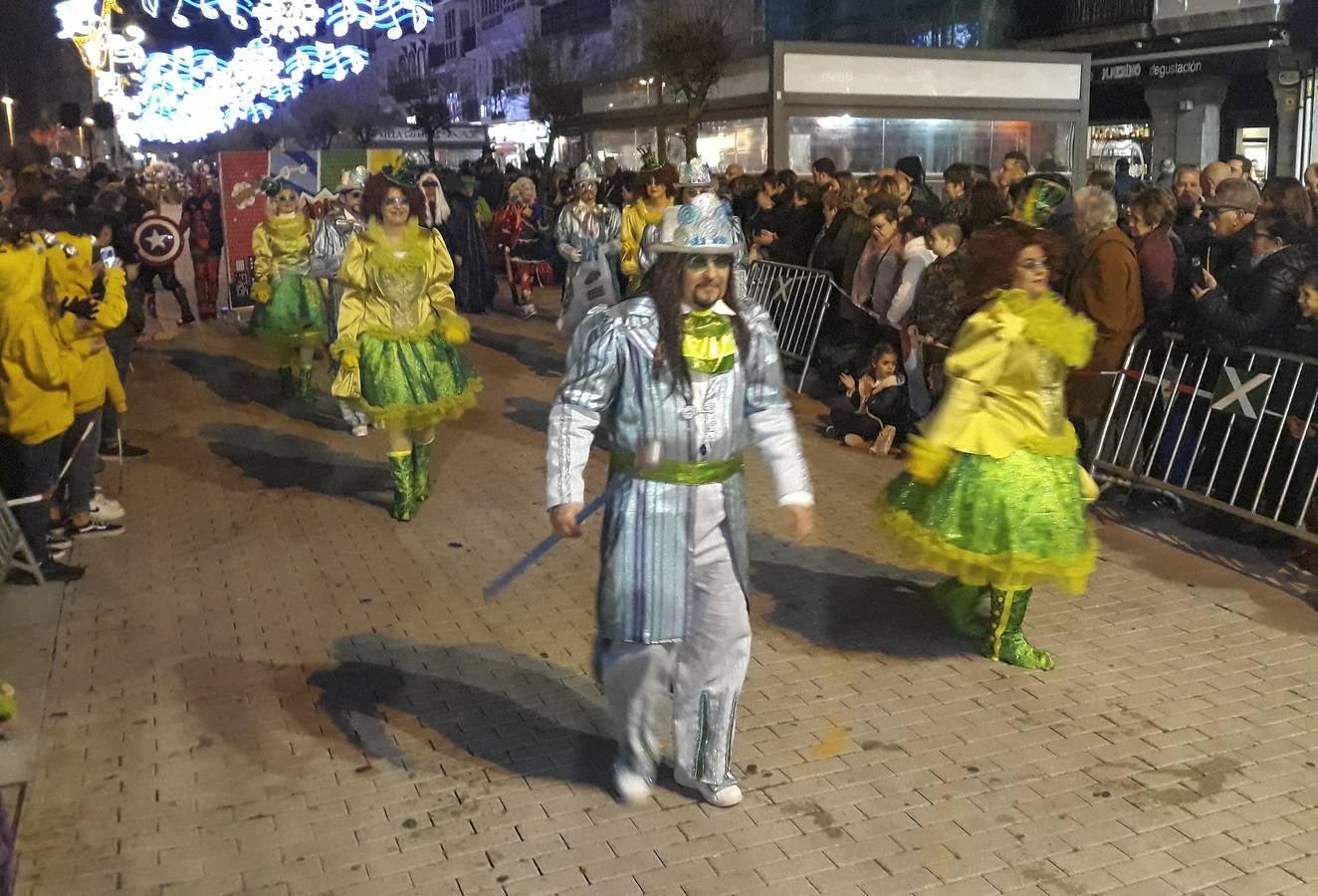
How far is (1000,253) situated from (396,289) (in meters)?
3.66

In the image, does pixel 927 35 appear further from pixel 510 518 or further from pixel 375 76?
pixel 375 76

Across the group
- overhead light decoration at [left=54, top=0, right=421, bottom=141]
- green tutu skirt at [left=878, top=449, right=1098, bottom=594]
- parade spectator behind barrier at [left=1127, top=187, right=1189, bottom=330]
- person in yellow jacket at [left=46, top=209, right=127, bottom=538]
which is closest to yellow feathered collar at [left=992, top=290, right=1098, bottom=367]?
green tutu skirt at [left=878, top=449, right=1098, bottom=594]

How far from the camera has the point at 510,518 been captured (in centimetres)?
765

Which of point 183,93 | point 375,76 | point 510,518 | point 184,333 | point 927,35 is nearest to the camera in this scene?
point 510,518

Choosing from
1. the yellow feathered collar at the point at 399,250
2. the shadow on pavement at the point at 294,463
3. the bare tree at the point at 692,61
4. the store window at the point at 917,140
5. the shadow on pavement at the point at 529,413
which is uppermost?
the bare tree at the point at 692,61

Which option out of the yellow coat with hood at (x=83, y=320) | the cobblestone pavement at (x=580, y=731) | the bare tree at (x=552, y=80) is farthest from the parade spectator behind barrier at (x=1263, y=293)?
the bare tree at (x=552, y=80)

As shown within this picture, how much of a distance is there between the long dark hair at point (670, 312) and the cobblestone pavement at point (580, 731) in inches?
57.9

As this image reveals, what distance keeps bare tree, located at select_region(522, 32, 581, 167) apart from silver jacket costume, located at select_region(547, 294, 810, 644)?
28228 mm

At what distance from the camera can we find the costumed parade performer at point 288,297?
1105 centimetres

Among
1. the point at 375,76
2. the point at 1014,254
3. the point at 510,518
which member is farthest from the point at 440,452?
the point at 375,76

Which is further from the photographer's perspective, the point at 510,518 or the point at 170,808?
the point at 510,518

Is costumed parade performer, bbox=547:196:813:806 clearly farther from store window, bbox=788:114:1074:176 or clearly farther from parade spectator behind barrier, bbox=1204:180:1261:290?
store window, bbox=788:114:1074:176

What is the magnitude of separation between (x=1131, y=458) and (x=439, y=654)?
452 cm

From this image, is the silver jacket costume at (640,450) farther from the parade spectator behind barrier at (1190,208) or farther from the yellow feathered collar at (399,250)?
the parade spectator behind barrier at (1190,208)
